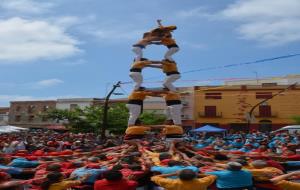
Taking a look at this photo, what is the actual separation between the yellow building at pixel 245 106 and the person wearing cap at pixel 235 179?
3660 centimetres

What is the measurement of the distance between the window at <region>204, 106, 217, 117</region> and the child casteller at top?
33452 millimetres

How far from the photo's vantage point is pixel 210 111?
46438 mm

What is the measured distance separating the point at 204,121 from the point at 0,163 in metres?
38.6

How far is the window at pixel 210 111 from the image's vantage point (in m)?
46.1

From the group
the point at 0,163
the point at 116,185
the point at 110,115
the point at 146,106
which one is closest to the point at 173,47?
the point at 0,163

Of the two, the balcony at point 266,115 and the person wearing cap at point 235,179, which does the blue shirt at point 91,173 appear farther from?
the balcony at point 266,115

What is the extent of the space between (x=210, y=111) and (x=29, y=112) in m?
29.4

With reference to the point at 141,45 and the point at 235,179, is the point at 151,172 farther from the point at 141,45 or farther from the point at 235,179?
the point at 141,45

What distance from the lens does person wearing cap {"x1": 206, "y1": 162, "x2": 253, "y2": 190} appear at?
6.96 m

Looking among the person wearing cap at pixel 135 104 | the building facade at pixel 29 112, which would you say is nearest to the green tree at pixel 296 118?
the person wearing cap at pixel 135 104

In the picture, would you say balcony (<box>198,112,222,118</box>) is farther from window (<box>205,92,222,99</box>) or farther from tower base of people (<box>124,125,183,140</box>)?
tower base of people (<box>124,125,183,140</box>)

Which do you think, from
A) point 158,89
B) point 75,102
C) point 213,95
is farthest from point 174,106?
point 75,102

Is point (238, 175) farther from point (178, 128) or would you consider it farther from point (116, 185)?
point (178, 128)

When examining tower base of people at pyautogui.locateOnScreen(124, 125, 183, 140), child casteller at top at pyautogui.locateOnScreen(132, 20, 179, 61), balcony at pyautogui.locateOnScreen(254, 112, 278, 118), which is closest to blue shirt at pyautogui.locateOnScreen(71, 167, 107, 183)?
tower base of people at pyautogui.locateOnScreen(124, 125, 183, 140)
